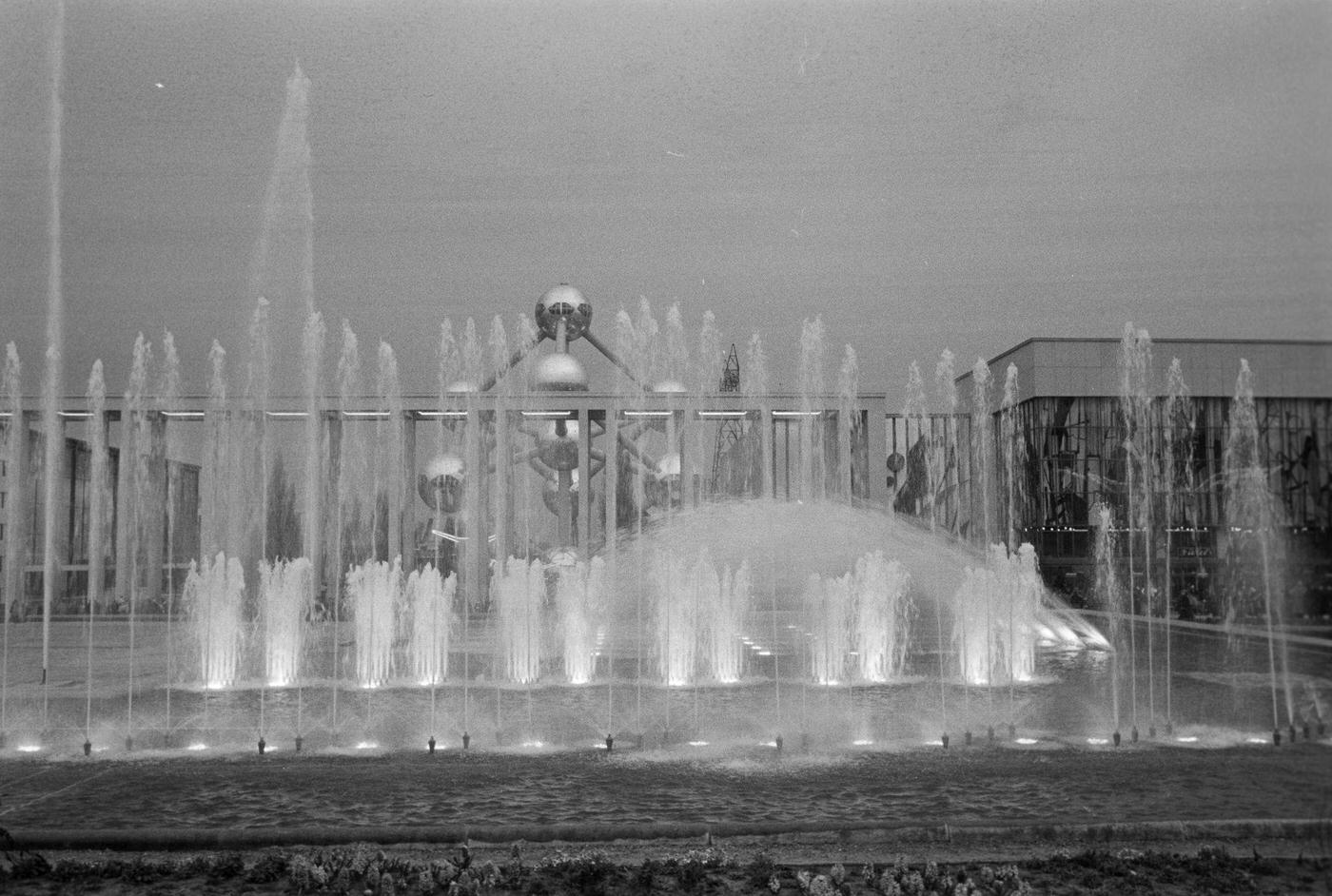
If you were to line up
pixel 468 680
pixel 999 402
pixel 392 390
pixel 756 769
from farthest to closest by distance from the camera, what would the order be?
pixel 999 402, pixel 392 390, pixel 468 680, pixel 756 769

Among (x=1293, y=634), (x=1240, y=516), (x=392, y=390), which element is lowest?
(x=1293, y=634)

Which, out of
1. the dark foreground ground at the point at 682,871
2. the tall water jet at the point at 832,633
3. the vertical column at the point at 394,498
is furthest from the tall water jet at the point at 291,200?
the dark foreground ground at the point at 682,871

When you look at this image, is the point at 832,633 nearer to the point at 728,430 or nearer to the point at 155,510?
the point at 728,430

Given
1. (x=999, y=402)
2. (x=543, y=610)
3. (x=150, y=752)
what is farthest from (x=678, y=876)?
(x=999, y=402)

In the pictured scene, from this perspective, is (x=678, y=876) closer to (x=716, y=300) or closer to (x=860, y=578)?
(x=860, y=578)

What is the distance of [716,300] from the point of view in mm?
24422

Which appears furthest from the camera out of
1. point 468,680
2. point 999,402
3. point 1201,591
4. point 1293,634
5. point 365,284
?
point 999,402

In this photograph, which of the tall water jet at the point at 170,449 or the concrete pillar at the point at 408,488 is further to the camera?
the concrete pillar at the point at 408,488

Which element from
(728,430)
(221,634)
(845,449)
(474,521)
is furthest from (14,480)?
(845,449)

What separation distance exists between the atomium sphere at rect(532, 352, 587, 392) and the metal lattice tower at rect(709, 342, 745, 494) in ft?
18.0

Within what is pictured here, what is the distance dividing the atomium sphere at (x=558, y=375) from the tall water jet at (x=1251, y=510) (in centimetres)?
1658

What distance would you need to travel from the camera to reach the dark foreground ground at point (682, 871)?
5656 millimetres

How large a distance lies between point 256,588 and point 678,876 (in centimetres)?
2715

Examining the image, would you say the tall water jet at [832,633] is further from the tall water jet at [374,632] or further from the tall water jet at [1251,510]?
the tall water jet at [374,632]
